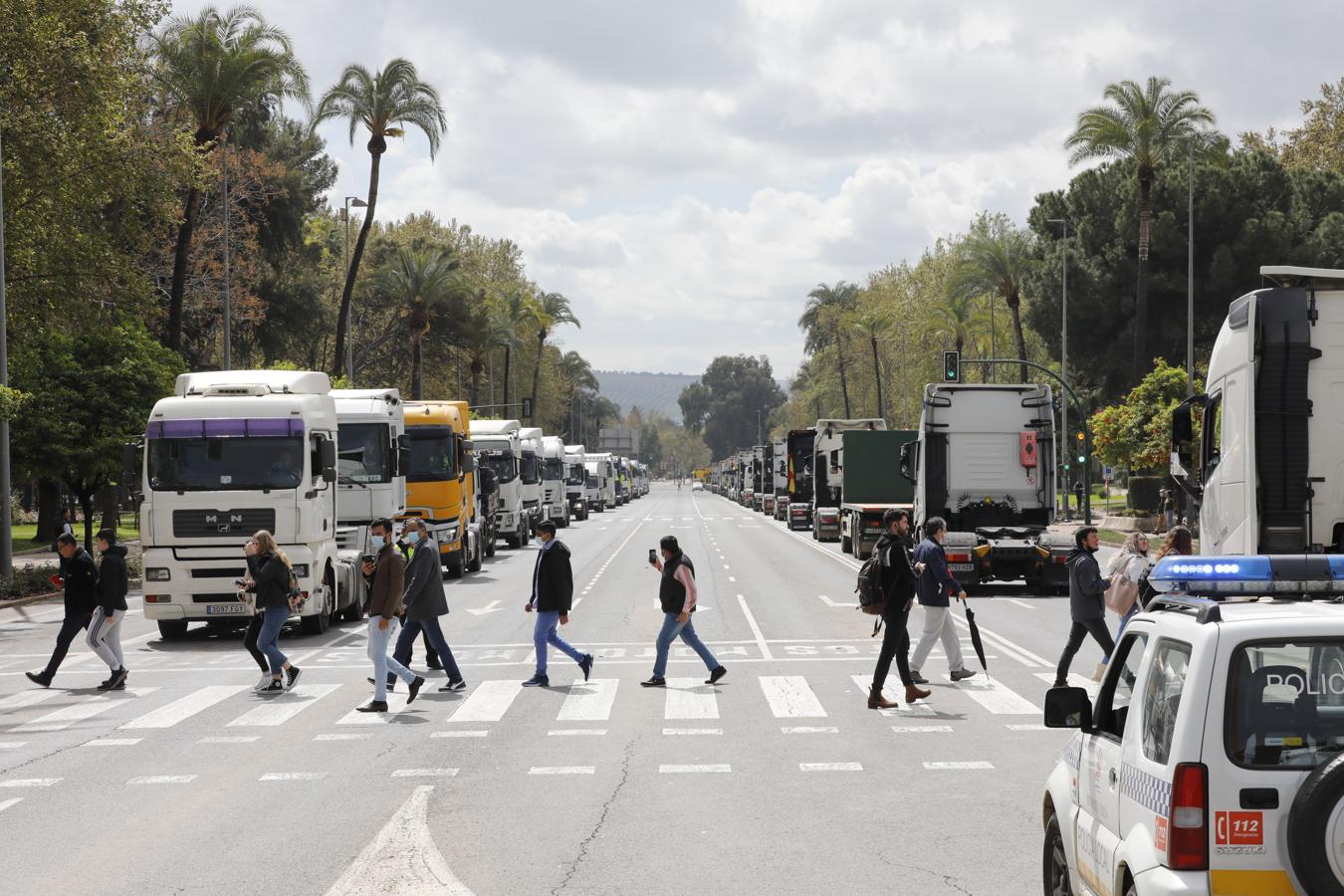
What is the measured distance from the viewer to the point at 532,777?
36.6 ft

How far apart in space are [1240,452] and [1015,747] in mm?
3766

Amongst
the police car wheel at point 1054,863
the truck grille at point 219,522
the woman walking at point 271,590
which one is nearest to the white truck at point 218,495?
the truck grille at point 219,522

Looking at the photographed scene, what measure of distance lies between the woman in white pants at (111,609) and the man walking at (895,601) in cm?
796

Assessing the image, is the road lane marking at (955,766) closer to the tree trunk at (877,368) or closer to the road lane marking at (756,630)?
the road lane marking at (756,630)

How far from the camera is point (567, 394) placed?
14400cm

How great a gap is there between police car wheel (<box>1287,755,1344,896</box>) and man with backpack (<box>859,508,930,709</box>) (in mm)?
9503

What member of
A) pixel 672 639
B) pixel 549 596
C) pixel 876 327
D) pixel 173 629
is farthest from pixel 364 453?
pixel 876 327

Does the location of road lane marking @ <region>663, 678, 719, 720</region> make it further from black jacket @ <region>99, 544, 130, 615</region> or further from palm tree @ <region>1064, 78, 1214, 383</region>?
palm tree @ <region>1064, 78, 1214, 383</region>

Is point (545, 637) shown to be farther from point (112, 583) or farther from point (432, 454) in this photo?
point (432, 454)

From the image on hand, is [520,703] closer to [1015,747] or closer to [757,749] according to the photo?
[757,749]

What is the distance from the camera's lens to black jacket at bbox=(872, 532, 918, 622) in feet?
47.4

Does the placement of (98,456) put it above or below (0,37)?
below

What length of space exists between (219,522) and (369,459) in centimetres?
711

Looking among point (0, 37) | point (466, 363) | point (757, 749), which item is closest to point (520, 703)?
point (757, 749)
